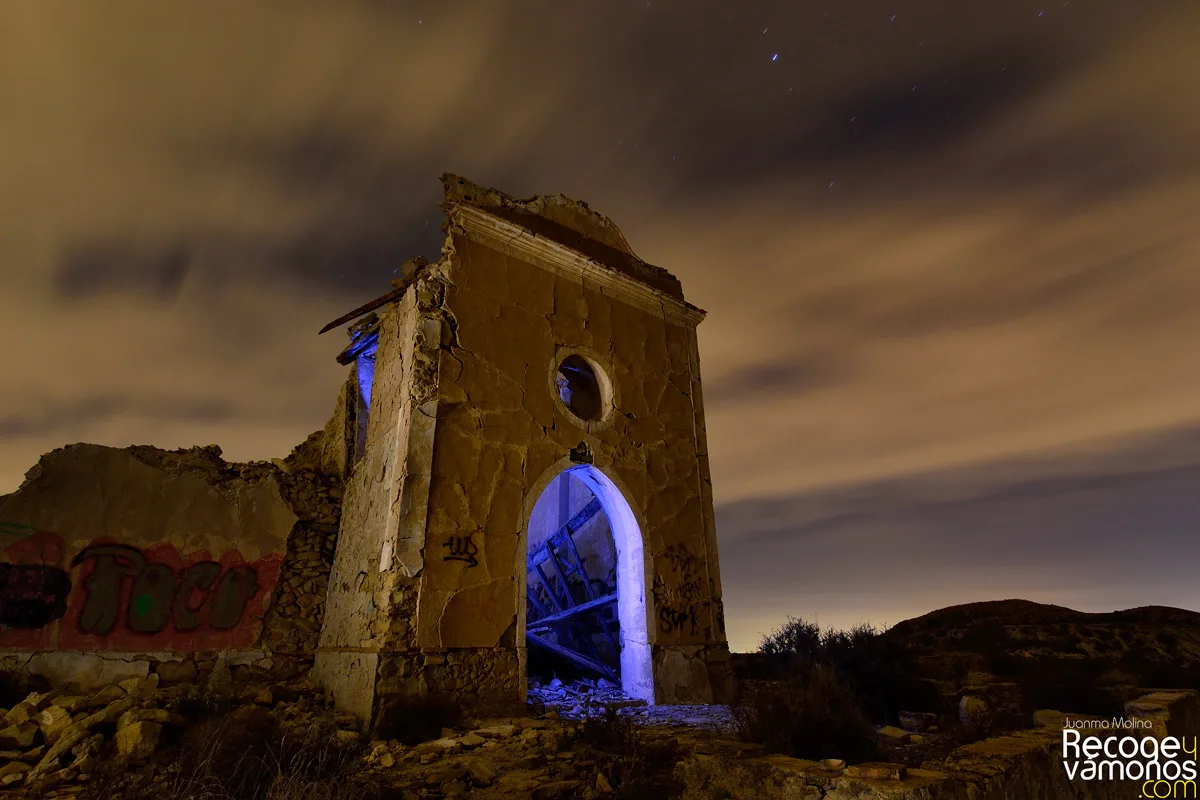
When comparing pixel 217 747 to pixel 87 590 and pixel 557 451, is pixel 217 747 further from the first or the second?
pixel 557 451

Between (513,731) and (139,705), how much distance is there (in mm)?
2936

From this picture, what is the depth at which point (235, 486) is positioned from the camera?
7.14 m

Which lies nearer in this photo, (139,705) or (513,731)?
(139,705)

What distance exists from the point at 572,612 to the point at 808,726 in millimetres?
5663

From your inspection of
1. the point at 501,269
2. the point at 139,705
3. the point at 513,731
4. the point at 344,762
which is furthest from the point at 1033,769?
the point at 501,269

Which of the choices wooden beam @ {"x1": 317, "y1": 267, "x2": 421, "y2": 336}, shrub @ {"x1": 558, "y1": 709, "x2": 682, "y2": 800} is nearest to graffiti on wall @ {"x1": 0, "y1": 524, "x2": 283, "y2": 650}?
wooden beam @ {"x1": 317, "y1": 267, "x2": 421, "y2": 336}

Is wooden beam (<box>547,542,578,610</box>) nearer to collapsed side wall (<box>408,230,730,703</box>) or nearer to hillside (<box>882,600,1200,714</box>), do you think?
collapsed side wall (<box>408,230,730,703</box>)

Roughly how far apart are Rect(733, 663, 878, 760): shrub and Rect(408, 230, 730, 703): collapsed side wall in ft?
7.63

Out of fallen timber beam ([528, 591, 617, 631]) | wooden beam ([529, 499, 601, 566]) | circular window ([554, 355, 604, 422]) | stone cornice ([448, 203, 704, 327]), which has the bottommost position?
fallen timber beam ([528, 591, 617, 631])

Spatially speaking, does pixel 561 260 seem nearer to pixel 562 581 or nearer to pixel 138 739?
pixel 562 581

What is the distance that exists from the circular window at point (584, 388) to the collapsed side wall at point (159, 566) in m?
3.52

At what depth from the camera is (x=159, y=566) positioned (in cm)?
646

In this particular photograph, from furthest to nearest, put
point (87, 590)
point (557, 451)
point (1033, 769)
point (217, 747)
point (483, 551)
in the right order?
point (557, 451)
point (483, 551)
point (87, 590)
point (217, 747)
point (1033, 769)

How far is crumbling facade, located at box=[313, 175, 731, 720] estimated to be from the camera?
6.09 m
